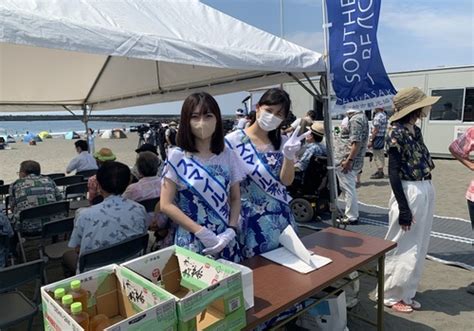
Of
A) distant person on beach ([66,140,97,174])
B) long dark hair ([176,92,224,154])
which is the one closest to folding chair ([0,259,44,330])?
long dark hair ([176,92,224,154])

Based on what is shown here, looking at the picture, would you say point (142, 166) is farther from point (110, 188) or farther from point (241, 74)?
point (241, 74)

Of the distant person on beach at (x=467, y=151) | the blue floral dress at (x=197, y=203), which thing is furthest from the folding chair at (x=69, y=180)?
the distant person on beach at (x=467, y=151)

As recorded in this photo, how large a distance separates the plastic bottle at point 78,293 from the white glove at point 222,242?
0.66m

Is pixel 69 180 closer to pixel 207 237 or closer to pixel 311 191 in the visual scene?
pixel 311 191

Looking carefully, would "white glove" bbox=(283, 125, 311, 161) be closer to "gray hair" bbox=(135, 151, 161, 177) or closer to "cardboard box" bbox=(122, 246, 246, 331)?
"cardboard box" bbox=(122, 246, 246, 331)

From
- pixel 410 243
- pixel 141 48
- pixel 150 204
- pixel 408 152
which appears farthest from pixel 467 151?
pixel 150 204

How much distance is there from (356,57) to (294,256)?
7.02ft

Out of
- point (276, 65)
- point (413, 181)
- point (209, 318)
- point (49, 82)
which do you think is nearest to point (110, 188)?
point (209, 318)

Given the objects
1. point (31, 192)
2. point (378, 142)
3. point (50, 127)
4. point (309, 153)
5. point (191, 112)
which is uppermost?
point (191, 112)

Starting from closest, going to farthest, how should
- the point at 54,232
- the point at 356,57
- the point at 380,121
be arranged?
1. the point at 54,232
2. the point at 356,57
3. the point at 380,121

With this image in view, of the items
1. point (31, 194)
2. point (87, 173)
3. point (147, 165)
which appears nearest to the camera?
point (147, 165)

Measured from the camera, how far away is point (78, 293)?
1.28m

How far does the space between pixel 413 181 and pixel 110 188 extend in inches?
86.4

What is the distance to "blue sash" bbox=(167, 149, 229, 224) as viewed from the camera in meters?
1.83
